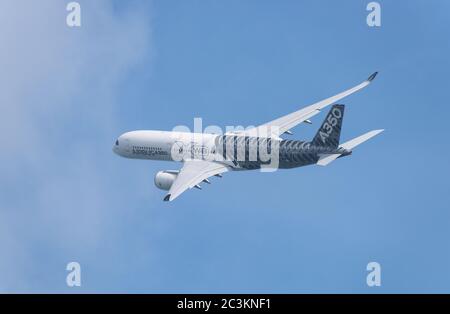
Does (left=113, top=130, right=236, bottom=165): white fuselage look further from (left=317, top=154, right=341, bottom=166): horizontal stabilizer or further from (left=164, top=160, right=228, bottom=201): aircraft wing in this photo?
(left=317, top=154, right=341, bottom=166): horizontal stabilizer

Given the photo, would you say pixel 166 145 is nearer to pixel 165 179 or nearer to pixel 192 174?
pixel 165 179

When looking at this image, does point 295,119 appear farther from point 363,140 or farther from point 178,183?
point 178,183

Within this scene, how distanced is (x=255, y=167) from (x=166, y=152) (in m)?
12.8

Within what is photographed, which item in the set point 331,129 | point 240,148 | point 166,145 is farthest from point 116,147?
point 331,129

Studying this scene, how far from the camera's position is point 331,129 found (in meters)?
108

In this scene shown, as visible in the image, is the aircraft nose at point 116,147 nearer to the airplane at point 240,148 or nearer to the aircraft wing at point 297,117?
the airplane at point 240,148

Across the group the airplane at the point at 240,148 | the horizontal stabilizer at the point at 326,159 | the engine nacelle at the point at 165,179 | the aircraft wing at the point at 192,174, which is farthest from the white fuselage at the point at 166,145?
the horizontal stabilizer at the point at 326,159

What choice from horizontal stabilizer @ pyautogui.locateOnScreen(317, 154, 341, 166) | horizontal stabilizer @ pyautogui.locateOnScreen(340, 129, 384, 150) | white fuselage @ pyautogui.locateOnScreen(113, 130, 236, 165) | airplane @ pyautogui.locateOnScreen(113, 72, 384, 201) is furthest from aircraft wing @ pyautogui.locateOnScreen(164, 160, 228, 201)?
horizontal stabilizer @ pyautogui.locateOnScreen(340, 129, 384, 150)

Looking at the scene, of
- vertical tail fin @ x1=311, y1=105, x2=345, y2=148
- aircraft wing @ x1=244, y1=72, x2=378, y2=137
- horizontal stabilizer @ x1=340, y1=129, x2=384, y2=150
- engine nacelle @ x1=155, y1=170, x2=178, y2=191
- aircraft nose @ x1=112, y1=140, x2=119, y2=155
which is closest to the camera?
vertical tail fin @ x1=311, y1=105, x2=345, y2=148

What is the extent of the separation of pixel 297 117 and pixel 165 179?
2048 cm

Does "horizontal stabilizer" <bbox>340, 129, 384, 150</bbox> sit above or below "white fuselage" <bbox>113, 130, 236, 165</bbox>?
below

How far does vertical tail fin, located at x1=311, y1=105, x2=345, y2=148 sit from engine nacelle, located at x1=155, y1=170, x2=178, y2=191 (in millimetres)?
18290

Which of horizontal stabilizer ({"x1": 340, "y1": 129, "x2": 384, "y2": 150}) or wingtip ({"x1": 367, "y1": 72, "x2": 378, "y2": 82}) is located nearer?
horizontal stabilizer ({"x1": 340, "y1": 129, "x2": 384, "y2": 150})

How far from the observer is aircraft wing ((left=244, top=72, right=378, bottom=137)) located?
120 meters
